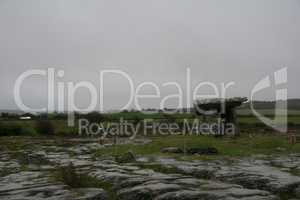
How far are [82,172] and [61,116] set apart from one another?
183 ft

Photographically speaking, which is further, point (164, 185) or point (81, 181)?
point (81, 181)

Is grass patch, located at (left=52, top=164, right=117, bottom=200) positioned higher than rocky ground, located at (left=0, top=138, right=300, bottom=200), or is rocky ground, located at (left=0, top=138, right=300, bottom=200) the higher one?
rocky ground, located at (left=0, top=138, right=300, bottom=200)

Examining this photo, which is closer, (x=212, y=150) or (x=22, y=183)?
(x=22, y=183)

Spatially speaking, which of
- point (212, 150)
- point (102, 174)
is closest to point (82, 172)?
point (102, 174)

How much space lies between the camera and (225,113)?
29.7 m

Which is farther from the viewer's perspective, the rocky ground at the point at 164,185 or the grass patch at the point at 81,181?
the grass patch at the point at 81,181

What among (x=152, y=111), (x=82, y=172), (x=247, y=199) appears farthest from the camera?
(x=152, y=111)

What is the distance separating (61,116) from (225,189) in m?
60.3

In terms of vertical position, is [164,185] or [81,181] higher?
[164,185]

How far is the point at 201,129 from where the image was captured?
1292 inches

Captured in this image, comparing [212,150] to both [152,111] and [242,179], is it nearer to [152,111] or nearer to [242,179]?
[242,179]

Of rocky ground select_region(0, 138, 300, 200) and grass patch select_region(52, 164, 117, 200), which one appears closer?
rocky ground select_region(0, 138, 300, 200)

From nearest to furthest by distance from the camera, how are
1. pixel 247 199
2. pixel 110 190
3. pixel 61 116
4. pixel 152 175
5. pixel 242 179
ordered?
pixel 247 199, pixel 110 190, pixel 242 179, pixel 152 175, pixel 61 116

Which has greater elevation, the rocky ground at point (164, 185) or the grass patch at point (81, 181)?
the rocky ground at point (164, 185)
